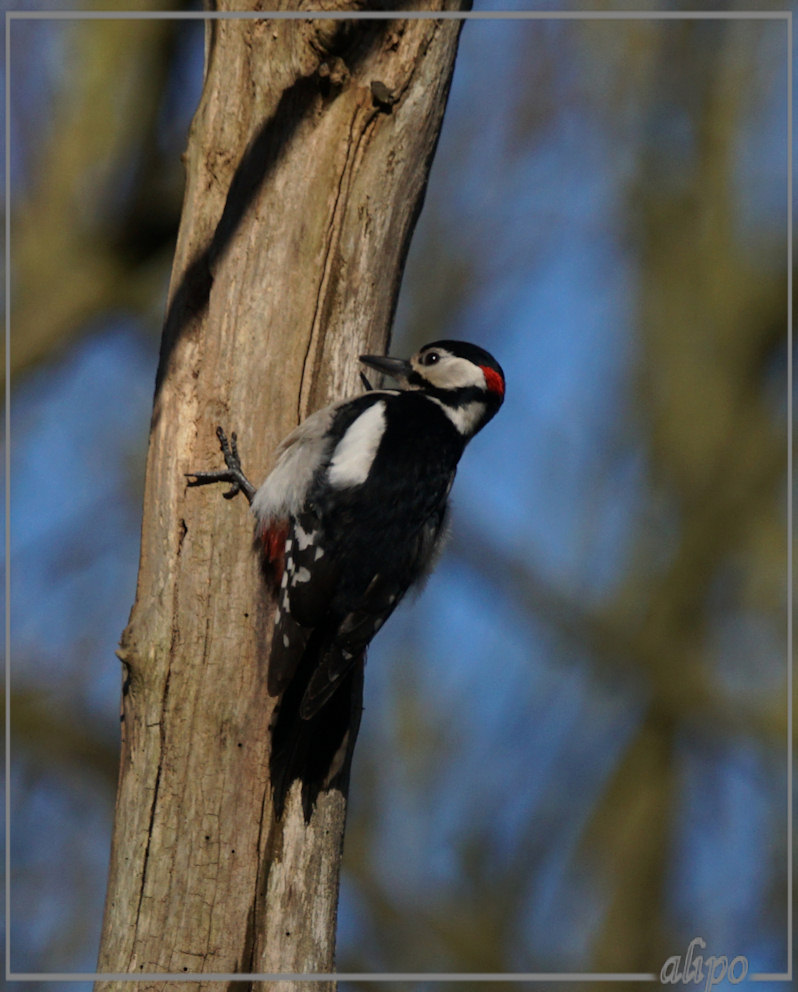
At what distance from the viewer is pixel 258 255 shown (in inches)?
114

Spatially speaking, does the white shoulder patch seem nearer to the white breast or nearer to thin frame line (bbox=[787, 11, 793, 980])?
the white breast

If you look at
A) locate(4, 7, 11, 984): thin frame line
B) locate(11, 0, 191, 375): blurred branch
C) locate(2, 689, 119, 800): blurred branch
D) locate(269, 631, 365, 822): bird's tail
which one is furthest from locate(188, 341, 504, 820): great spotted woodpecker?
locate(2, 689, 119, 800): blurred branch

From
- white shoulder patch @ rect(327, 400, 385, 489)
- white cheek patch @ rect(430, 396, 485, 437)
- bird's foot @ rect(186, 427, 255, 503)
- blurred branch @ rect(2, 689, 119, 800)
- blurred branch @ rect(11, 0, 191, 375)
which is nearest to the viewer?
bird's foot @ rect(186, 427, 255, 503)

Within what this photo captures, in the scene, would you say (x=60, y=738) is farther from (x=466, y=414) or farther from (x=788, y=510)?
(x=788, y=510)

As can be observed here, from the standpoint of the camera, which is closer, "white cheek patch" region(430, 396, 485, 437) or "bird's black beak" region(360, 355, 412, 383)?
"bird's black beak" region(360, 355, 412, 383)

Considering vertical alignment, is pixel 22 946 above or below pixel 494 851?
below

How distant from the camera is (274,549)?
2.79m

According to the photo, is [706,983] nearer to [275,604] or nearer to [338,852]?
[338,852]

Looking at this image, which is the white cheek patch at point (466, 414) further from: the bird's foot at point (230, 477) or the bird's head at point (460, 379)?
the bird's foot at point (230, 477)

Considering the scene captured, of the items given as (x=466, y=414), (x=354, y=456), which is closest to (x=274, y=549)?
(x=354, y=456)

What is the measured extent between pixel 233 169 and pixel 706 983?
3.70 metres

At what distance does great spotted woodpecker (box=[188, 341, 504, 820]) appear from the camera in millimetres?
2613

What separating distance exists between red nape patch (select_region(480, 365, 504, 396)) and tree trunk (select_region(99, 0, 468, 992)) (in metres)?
0.65

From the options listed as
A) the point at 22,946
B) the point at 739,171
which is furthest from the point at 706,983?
the point at 739,171
